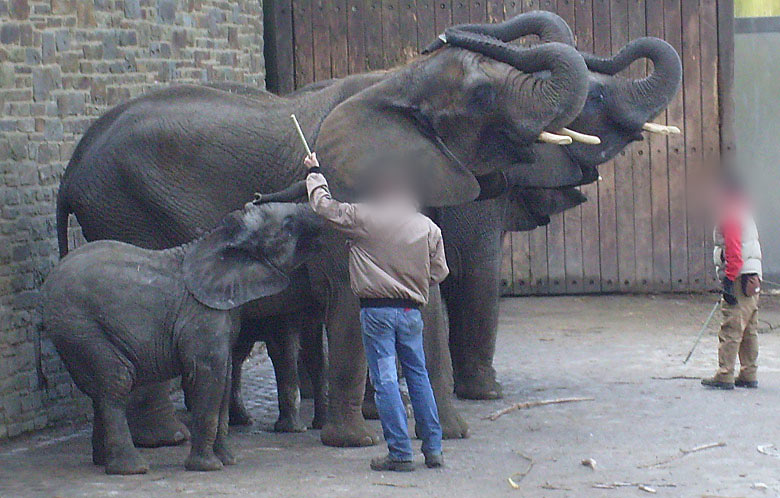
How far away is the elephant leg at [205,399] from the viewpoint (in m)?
8.30

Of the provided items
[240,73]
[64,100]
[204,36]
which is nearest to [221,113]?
[64,100]

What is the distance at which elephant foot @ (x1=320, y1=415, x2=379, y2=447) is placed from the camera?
29.9 feet

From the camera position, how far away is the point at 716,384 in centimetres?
1088

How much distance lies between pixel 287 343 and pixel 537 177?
207cm

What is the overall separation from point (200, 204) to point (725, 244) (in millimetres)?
3755

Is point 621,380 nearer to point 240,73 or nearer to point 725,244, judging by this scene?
point 725,244

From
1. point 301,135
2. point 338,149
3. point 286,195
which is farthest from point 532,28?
point 286,195

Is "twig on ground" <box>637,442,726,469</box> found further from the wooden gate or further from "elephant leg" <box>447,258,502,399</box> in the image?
the wooden gate

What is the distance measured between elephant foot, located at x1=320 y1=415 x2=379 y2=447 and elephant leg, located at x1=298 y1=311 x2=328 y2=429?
63cm

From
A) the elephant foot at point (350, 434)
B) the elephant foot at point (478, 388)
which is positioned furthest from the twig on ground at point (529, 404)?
the elephant foot at point (350, 434)

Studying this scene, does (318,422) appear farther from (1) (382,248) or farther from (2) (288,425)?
(1) (382,248)

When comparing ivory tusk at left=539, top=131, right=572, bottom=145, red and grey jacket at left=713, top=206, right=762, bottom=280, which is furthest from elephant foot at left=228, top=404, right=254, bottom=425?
red and grey jacket at left=713, top=206, right=762, bottom=280

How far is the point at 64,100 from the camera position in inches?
408

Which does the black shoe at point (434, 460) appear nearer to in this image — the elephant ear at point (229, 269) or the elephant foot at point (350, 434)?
the elephant foot at point (350, 434)
